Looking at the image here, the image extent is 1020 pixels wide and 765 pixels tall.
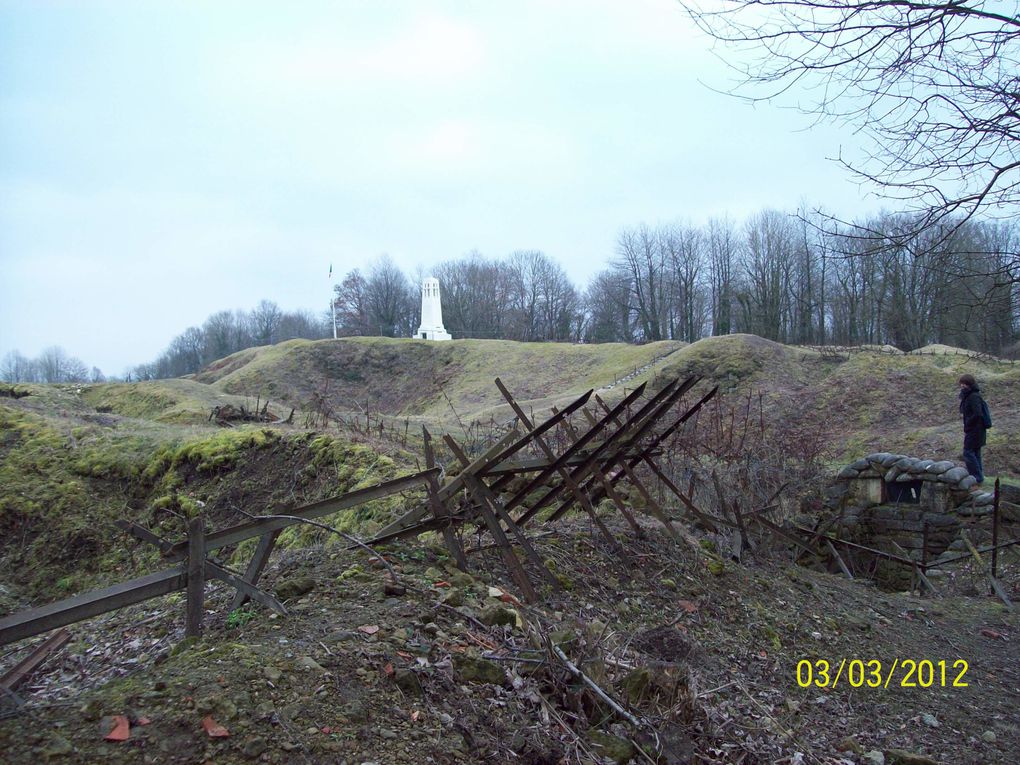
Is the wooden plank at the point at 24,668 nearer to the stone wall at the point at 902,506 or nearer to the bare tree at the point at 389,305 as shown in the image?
the stone wall at the point at 902,506

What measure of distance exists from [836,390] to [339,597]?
24.9m

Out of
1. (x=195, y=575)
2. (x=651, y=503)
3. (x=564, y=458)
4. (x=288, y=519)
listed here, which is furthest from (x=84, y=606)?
(x=651, y=503)

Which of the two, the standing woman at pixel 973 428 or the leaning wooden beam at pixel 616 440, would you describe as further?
the standing woman at pixel 973 428

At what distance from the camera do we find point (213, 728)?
2.80 meters

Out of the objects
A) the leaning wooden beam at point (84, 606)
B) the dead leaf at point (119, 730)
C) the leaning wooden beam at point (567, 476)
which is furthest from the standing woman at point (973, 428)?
the dead leaf at point (119, 730)

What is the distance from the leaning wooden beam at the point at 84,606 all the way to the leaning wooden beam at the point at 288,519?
0.15 metres

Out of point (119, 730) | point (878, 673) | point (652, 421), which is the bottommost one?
point (878, 673)

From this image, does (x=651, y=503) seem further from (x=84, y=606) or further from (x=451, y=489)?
(x=84, y=606)

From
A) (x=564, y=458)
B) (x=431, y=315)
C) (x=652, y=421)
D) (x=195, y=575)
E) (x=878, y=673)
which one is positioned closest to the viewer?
(x=195, y=575)

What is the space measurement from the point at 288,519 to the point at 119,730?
166cm

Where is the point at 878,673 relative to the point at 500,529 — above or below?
below

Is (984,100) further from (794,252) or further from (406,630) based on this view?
(794,252)

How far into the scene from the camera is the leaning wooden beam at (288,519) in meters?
4.02

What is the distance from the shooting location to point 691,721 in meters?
3.64
